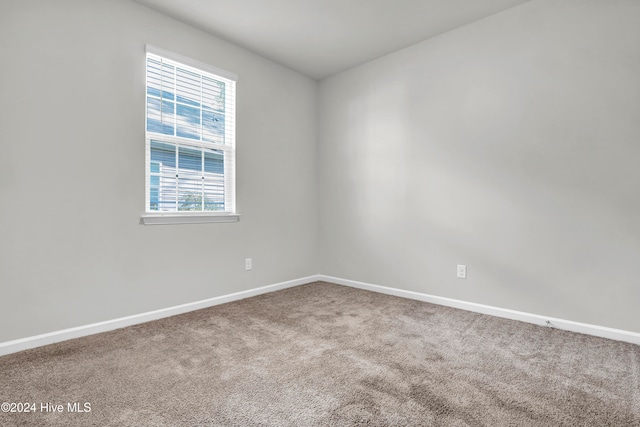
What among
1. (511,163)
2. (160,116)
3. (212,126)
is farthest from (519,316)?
(160,116)

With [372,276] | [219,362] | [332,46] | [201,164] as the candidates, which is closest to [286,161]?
[201,164]

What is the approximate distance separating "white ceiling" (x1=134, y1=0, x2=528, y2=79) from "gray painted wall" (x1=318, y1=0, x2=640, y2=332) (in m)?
0.21

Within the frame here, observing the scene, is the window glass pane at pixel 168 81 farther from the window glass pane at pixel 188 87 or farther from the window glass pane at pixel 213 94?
the window glass pane at pixel 213 94

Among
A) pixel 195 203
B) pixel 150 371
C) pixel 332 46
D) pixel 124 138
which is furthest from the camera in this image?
pixel 332 46

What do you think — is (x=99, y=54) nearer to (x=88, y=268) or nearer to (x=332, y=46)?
(x=88, y=268)

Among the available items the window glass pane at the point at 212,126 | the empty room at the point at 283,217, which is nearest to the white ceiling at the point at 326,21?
the empty room at the point at 283,217

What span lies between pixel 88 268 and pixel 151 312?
611 millimetres

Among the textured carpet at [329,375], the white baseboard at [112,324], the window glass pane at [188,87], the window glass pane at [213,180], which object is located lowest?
the textured carpet at [329,375]

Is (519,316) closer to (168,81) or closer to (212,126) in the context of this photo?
(212,126)

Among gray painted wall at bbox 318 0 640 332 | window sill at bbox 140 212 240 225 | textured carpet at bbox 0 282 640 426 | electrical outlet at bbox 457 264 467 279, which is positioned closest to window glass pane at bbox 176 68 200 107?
window sill at bbox 140 212 240 225

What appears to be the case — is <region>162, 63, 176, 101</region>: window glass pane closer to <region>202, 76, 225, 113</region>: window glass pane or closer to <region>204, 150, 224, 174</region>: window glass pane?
<region>202, 76, 225, 113</region>: window glass pane

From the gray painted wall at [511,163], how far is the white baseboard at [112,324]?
1461mm

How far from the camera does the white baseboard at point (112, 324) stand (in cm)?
214

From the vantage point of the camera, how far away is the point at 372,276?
3.78 m
